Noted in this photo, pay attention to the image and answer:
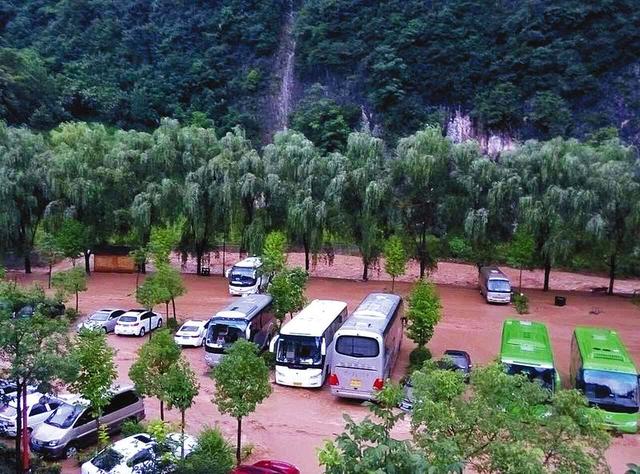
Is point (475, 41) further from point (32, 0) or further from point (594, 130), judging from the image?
point (32, 0)

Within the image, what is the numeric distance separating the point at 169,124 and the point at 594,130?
109ft

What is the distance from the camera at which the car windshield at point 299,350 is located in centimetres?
1748

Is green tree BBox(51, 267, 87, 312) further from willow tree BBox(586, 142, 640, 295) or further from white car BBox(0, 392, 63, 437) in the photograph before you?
willow tree BBox(586, 142, 640, 295)

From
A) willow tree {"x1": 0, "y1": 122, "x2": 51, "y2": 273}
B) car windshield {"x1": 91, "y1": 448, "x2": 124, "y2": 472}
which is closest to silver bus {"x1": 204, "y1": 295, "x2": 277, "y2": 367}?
car windshield {"x1": 91, "y1": 448, "x2": 124, "y2": 472}

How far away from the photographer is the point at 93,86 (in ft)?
213

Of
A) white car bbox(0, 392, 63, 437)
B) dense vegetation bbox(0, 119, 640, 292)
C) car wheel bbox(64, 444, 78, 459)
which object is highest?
dense vegetation bbox(0, 119, 640, 292)

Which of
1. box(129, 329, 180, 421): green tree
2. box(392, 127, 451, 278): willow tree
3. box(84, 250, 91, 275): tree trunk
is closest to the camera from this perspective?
box(129, 329, 180, 421): green tree

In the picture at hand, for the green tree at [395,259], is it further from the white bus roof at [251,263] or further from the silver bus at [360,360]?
the silver bus at [360,360]

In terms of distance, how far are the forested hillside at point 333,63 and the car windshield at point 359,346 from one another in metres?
39.5

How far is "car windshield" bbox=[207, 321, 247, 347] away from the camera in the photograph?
18.5 m

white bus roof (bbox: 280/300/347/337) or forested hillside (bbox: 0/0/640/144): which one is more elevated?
forested hillside (bbox: 0/0/640/144)

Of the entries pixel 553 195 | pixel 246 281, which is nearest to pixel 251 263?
pixel 246 281

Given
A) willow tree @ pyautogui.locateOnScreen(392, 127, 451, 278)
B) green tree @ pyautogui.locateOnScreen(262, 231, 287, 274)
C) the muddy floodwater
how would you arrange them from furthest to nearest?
willow tree @ pyautogui.locateOnScreen(392, 127, 451, 278) → green tree @ pyautogui.locateOnScreen(262, 231, 287, 274) → the muddy floodwater

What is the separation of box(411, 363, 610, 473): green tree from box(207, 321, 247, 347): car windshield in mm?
9713
